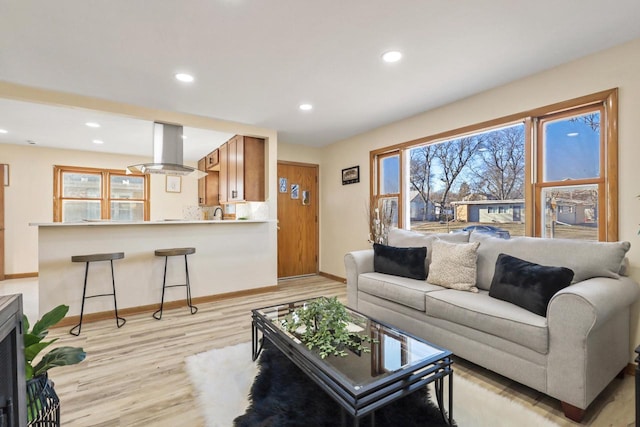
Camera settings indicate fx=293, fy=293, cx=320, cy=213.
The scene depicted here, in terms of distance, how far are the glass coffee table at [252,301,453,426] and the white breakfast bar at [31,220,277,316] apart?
230cm

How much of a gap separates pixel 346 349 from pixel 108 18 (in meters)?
2.52

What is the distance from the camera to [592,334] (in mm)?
1622

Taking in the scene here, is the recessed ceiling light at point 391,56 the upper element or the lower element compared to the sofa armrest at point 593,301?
upper

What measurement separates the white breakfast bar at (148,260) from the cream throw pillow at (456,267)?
2475mm

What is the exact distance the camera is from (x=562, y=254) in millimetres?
2148

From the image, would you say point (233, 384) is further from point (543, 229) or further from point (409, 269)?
point (543, 229)

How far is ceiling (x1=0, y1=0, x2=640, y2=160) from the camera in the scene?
1.82 meters

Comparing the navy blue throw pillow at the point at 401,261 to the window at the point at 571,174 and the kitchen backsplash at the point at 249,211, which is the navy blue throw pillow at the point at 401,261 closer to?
the window at the point at 571,174

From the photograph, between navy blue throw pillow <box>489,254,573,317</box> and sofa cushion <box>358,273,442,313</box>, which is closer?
navy blue throw pillow <box>489,254,573,317</box>

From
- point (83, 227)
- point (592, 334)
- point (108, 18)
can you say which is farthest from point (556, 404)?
point (83, 227)

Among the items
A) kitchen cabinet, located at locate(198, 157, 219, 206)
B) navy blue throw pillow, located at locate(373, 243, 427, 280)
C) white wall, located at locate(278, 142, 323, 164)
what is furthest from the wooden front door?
navy blue throw pillow, located at locate(373, 243, 427, 280)

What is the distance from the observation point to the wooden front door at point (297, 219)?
17.2 feet

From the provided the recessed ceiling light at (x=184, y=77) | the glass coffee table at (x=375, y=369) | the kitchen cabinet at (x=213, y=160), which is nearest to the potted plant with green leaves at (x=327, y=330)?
the glass coffee table at (x=375, y=369)

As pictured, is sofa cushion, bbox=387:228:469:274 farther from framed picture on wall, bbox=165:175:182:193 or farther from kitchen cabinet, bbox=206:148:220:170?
framed picture on wall, bbox=165:175:182:193
